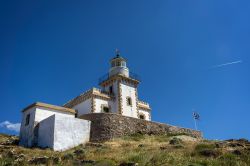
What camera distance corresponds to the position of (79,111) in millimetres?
34656

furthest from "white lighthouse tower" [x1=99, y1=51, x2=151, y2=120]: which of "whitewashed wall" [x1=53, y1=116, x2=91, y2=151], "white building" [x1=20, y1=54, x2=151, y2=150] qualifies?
"whitewashed wall" [x1=53, y1=116, x2=91, y2=151]

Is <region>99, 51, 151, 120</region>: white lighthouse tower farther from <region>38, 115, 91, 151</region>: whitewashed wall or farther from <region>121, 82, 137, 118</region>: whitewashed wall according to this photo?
<region>38, 115, 91, 151</region>: whitewashed wall

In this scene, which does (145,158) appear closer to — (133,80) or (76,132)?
(76,132)

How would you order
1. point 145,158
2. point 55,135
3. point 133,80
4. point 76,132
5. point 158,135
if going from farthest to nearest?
point 133,80 → point 158,135 → point 76,132 → point 55,135 → point 145,158

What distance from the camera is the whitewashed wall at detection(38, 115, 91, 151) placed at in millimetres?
24875

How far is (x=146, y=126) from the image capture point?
1280 inches

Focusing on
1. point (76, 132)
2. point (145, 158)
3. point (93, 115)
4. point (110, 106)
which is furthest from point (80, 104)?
point (145, 158)

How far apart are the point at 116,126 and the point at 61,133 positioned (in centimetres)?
605

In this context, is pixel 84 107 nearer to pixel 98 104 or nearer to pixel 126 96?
pixel 98 104

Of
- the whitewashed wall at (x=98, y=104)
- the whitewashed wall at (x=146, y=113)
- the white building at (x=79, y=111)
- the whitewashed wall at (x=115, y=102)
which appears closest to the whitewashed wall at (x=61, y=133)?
the white building at (x=79, y=111)

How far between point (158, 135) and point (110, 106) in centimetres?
662

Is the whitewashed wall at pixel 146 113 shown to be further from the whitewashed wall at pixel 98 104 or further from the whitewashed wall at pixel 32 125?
the whitewashed wall at pixel 32 125

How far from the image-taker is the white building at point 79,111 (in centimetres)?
2553

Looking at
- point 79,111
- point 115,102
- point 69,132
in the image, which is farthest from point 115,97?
point 69,132
